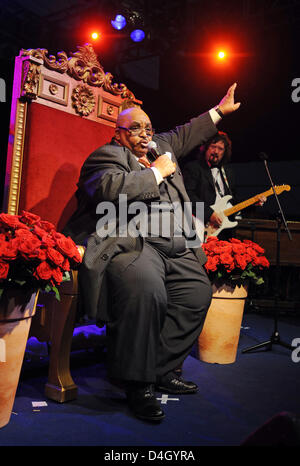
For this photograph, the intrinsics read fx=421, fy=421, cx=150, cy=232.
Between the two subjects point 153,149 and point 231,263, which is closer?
point 153,149

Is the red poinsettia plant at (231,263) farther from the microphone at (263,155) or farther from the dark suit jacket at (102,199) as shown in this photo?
the microphone at (263,155)

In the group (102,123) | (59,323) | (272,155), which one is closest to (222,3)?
(272,155)

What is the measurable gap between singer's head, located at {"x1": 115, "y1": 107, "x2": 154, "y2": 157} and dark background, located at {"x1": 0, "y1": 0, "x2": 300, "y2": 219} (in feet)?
8.40

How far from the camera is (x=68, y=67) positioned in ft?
7.99

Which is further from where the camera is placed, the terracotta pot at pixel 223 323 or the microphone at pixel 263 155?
the microphone at pixel 263 155

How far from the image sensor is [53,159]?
2354 mm

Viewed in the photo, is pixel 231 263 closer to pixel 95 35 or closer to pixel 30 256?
pixel 30 256

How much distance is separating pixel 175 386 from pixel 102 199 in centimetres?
103

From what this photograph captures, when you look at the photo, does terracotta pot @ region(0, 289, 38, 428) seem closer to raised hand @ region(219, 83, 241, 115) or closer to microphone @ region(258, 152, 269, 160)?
raised hand @ region(219, 83, 241, 115)

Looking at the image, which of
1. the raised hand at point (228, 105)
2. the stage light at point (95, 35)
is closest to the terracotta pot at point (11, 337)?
the raised hand at point (228, 105)

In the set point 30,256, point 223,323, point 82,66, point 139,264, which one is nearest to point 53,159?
point 82,66

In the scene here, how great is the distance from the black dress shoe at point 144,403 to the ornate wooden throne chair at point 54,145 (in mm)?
310

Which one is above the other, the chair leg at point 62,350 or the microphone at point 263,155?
the microphone at point 263,155

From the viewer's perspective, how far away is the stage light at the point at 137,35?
5.45 meters
